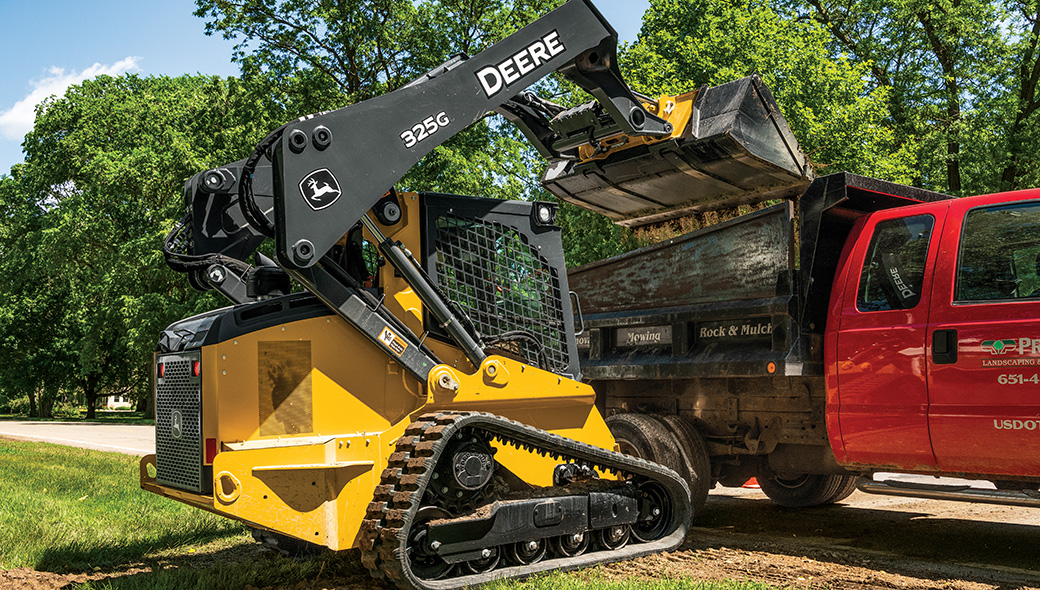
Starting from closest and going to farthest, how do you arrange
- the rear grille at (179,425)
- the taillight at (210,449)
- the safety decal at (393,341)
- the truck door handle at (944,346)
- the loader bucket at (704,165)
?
1. the taillight at (210,449)
2. the rear grille at (179,425)
3. the safety decal at (393,341)
4. the truck door handle at (944,346)
5. the loader bucket at (704,165)

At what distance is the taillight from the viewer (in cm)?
489

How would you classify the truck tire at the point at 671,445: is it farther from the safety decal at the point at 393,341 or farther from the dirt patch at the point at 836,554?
the safety decal at the point at 393,341

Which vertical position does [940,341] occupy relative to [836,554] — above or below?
above

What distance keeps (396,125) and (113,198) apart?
1088 inches

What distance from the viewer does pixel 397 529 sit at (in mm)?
4590

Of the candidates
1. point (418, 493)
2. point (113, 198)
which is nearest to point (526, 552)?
point (418, 493)

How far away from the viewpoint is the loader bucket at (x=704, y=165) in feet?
21.9

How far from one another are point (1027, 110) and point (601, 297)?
1841 centimetres

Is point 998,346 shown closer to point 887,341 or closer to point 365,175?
point 887,341

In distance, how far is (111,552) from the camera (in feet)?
20.5

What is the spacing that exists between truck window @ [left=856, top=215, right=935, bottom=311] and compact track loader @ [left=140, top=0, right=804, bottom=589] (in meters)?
1.85

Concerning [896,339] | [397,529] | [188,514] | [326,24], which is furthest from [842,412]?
[326,24]

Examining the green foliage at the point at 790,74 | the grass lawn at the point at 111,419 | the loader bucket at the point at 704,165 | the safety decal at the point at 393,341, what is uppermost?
the green foliage at the point at 790,74

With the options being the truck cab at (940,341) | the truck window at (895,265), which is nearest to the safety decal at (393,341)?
the truck cab at (940,341)
